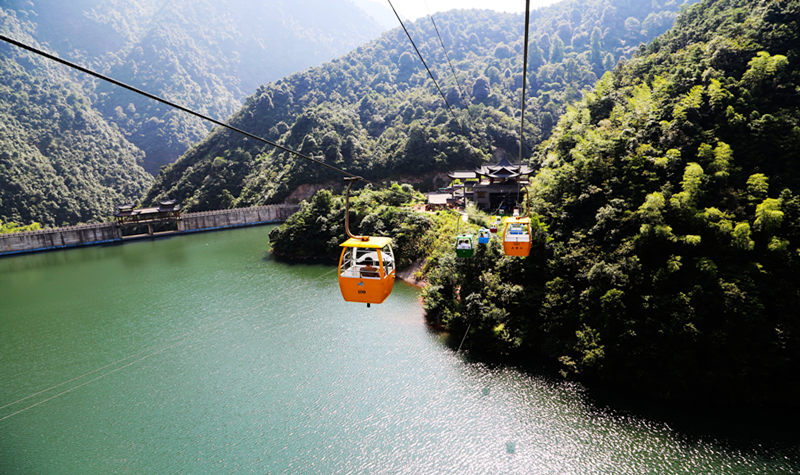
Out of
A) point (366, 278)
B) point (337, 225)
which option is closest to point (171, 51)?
point (337, 225)

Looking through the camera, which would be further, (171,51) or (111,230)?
(171,51)

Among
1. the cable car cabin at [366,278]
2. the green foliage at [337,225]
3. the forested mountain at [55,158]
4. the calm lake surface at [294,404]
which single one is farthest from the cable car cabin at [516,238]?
the forested mountain at [55,158]

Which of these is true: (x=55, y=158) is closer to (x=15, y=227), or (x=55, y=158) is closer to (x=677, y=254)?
(x=15, y=227)

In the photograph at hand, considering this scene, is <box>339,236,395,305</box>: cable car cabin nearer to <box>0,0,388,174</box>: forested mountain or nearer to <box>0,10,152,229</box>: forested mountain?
<box>0,10,152,229</box>: forested mountain

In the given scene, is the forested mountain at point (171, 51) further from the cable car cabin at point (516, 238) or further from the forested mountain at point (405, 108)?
the cable car cabin at point (516, 238)

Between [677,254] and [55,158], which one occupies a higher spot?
[55,158]

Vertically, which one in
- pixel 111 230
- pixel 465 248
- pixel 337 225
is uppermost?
pixel 337 225
